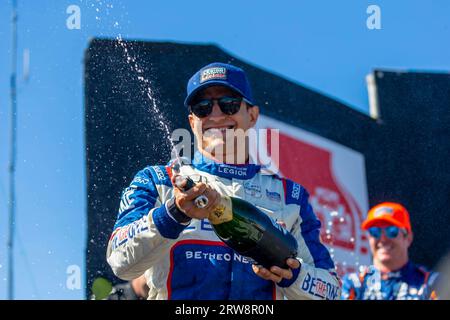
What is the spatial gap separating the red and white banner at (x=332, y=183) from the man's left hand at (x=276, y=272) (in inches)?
161

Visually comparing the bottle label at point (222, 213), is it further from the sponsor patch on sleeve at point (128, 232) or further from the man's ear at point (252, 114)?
the man's ear at point (252, 114)

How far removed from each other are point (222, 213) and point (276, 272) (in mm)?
364

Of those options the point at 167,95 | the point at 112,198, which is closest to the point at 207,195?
the point at 112,198

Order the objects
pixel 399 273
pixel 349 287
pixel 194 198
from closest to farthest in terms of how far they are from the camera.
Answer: pixel 194 198 → pixel 349 287 → pixel 399 273

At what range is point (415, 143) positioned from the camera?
7582mm

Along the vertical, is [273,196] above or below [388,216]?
above

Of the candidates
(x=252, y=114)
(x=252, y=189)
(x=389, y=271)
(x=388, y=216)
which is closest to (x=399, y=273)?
(x=389, y=271)

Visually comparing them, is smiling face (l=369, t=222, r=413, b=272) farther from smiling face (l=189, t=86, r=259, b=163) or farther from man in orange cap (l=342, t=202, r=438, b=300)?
smiling face (l=189, t=86, r=259, b=163)

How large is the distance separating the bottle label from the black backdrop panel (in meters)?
1.23

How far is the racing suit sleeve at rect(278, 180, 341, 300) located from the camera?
305 centimetres

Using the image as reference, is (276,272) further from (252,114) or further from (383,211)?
(383,211)

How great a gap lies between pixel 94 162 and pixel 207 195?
292 cm

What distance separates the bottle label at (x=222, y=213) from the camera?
2725 millimetres

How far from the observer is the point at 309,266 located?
10.2ft
